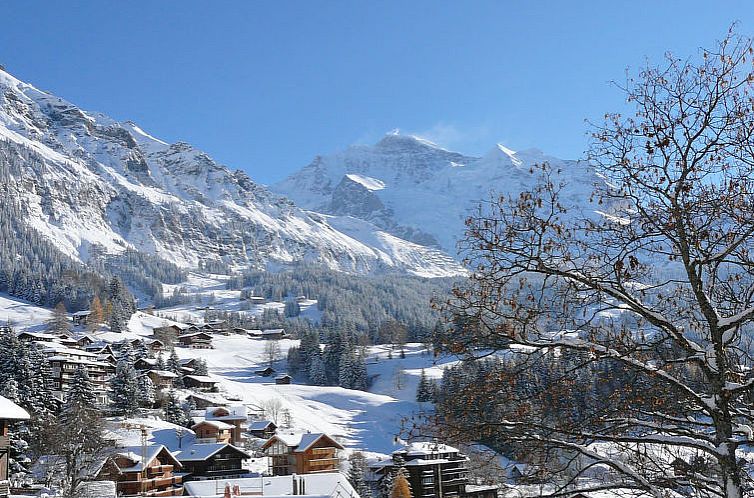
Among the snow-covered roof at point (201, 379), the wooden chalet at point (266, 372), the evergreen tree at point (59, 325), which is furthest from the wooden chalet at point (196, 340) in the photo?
the snow-covered roof at point (201, 379)

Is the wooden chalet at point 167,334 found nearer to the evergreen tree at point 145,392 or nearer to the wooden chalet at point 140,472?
the evergreen tree at point 145,392

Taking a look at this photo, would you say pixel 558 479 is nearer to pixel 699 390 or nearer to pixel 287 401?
pixel 699 390

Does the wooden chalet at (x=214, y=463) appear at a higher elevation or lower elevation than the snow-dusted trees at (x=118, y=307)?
lower

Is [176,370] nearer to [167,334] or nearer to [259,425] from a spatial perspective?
[259,425]

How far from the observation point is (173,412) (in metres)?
66.0

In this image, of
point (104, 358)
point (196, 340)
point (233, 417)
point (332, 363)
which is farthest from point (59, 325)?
point (233, 417)

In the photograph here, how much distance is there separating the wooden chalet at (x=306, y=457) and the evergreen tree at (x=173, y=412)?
19213 mm

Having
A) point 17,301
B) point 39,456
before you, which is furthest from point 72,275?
point 39,456

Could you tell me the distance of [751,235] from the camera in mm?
6020

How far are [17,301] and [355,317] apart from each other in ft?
276

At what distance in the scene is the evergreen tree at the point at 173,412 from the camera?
212 ft

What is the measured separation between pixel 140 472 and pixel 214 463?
8.57 m

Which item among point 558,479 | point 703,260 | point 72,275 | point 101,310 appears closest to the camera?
point 703,260

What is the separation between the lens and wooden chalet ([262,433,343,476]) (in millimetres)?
45500
